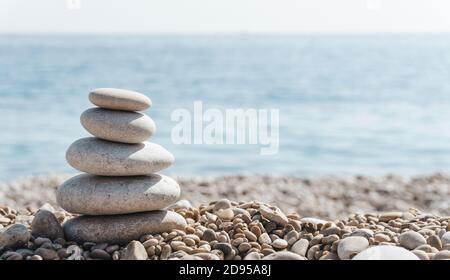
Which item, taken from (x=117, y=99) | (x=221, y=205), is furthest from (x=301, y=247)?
(x=117, y=99)

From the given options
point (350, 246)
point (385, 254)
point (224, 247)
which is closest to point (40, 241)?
point (224, 247)

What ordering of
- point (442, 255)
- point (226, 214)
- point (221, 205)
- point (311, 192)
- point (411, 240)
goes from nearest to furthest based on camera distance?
1. point (442, 255)
2. point (411, 240)
3. point (226, 214)
4. point (221, 205)
5. point (311, 192)

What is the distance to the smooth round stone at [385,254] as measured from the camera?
10.2 feet

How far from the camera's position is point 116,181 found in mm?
3695

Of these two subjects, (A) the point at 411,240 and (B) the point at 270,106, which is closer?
(A) the point at 411,240

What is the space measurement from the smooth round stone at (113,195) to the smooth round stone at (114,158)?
0.06m

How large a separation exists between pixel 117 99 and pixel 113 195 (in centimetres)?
54

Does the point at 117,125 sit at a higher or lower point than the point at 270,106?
higher

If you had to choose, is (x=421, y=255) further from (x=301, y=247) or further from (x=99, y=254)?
(x=99, y=254)

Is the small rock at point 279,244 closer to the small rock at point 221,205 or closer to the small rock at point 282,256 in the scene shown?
the small rock at point 282,256

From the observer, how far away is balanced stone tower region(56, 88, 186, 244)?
363cm

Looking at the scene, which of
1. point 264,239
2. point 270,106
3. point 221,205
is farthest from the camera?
point 270,106

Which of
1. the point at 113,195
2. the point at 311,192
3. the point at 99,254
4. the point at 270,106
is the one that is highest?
the point at 113,195
